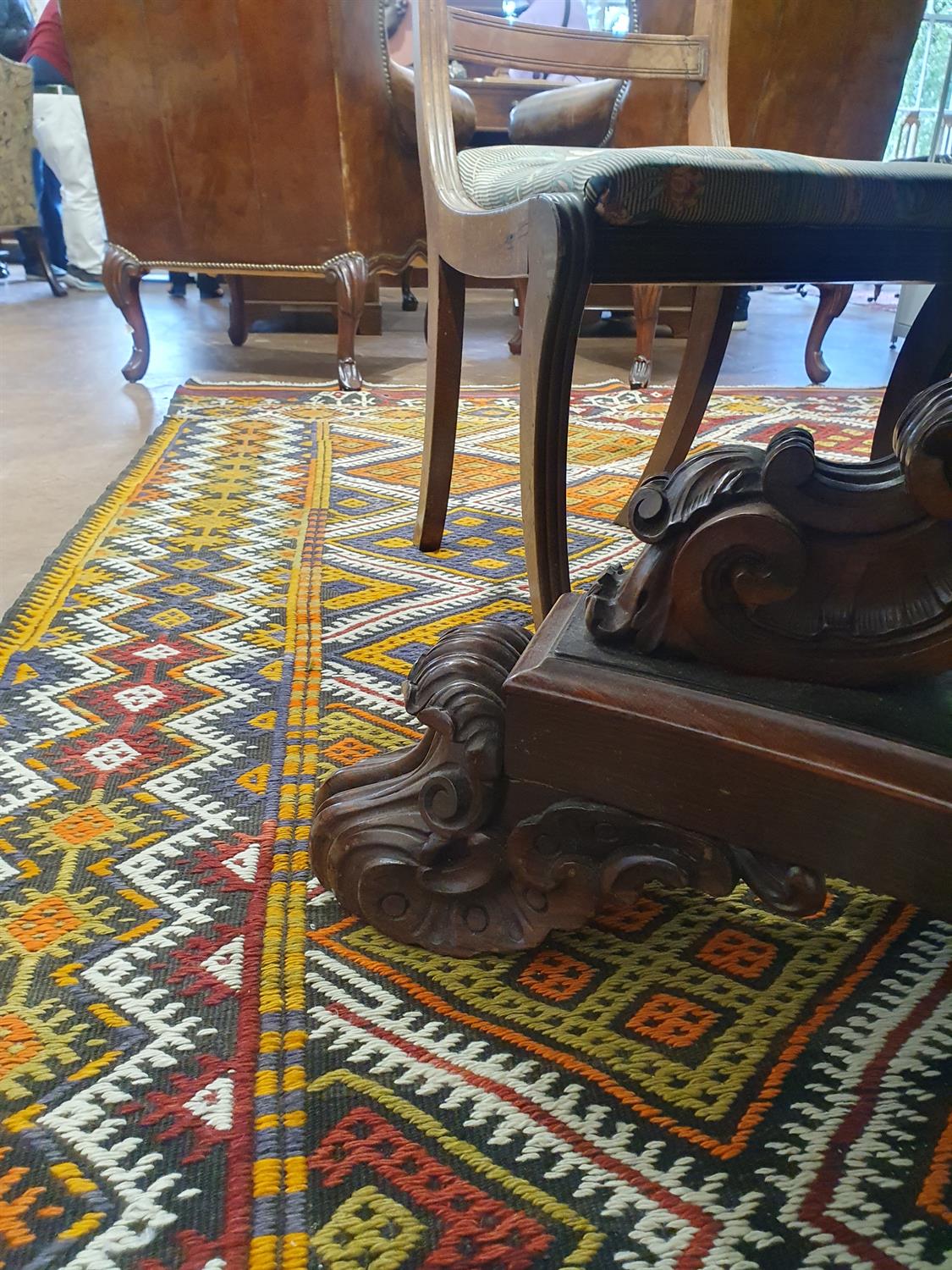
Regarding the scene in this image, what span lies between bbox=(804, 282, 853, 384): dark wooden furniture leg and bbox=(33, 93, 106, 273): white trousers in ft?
11.4

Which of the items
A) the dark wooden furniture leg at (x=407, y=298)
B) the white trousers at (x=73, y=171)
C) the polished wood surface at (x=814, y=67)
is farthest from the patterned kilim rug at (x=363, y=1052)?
the white trousers at (x=73, y=171)

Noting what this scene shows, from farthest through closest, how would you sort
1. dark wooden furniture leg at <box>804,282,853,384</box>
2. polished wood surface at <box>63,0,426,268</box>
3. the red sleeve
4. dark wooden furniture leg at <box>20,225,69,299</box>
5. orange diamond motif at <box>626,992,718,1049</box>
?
the red sleeve < dark wooden furniture leg at <box>20,225,69,299</box> < dark wooden furniture leg at <box>804,282,853,384</box> < polished wood surface at <box>63,0,426,268</box> < orange diamond motif at <box>626,992,718,1049</box>

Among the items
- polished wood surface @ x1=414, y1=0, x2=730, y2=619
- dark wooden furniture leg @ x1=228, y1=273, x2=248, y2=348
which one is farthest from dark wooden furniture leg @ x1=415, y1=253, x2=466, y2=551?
dark wooden furniture leg @ x1=228, y1=273, x2=248, y2=348

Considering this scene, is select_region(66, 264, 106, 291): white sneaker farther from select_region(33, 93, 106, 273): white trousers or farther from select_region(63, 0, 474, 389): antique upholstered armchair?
select_region(63, 0, 474, 389): antique upholstered armchair

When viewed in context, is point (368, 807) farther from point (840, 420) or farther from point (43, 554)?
point (840, 420)

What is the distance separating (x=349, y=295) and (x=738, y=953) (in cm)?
212

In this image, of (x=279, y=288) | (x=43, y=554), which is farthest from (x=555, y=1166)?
(x=279, y=288)

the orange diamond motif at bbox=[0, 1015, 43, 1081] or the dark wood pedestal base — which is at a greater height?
the dark wood pedestal base

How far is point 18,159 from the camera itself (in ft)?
14.3

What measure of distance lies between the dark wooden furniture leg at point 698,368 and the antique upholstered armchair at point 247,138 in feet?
3.86

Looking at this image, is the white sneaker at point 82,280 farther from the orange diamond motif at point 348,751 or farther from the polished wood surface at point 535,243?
the orange diamond motif at point 348,751

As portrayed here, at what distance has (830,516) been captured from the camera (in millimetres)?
512

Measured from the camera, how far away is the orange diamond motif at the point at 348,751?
0.85 meters

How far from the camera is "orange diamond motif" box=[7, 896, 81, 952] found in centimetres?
63
